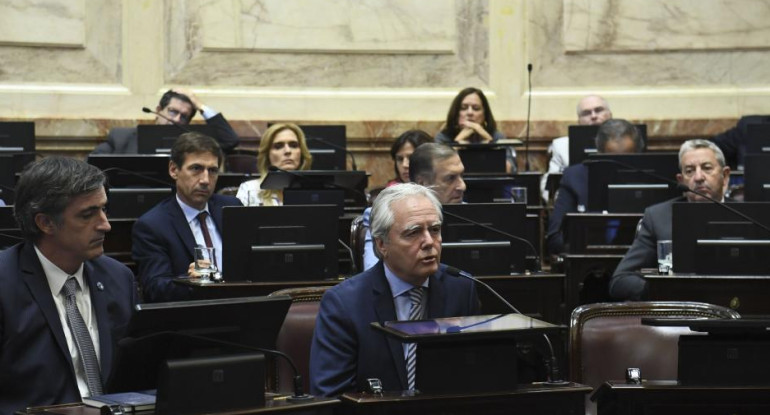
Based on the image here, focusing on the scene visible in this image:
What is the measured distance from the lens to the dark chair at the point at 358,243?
6.39 m

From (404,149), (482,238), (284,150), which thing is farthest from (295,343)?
(284,150)

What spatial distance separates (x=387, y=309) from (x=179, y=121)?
18.0 feet

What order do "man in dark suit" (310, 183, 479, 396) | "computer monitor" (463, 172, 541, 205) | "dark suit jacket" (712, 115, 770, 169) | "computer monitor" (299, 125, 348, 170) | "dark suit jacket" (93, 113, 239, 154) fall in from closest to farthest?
"man in dark suit" (310, 183, 479, 396), "computer monitor" (463, 172, 541, 205), "computer monitor" (299, 125, 348, 170), "dark suit jacket" (93, 113, 239, 154), "dark suit jacket" (712, 115, 770, 169)

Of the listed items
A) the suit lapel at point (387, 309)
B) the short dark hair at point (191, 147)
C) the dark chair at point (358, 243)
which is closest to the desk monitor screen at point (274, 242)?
the dark chair at point (358, 243)

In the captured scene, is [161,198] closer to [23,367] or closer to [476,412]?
[23,367]

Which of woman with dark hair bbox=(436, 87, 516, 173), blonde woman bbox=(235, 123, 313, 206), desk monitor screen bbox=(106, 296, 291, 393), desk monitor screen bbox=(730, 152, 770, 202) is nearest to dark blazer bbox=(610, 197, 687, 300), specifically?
desk monitor screen bbox=(730, 152, 770, 202)

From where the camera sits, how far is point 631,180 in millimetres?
7758

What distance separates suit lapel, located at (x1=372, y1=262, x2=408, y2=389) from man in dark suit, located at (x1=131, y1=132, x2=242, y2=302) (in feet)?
7.25

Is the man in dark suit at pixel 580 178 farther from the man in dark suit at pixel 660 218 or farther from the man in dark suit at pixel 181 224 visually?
the man in dark suit at pixel 181 224

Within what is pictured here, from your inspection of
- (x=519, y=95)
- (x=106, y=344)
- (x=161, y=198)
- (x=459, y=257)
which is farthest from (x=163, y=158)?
(x=519, y=95)

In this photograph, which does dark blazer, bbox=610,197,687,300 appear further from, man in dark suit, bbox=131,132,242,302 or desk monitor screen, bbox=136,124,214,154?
desk monitor screen, bbox=136,124,214,154

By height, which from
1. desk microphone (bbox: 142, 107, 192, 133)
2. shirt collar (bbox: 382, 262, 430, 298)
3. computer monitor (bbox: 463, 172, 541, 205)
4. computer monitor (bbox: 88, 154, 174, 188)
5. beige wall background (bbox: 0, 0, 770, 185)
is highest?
beige wall background (bbox: 0, 0, 770, 185)

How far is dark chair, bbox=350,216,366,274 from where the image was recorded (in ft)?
21.0

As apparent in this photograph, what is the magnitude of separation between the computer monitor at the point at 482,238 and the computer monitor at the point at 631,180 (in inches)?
61.0
